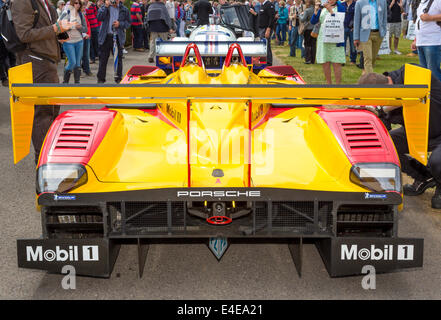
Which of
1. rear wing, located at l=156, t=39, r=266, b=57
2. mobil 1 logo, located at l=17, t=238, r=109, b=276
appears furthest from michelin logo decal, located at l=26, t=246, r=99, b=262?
rear wing, located at l=156, t=39, r=266, b=57

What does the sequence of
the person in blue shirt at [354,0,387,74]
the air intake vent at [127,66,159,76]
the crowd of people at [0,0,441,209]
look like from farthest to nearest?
the person in blue shirt at [354,0,387,74]
the air intake vent at [127,66,159,76]
the crowd of people at [0,0,441,209]

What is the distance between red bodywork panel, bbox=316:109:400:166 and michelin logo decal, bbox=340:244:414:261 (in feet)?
1.77

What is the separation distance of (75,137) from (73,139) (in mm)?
27

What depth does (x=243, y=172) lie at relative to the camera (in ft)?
11.6

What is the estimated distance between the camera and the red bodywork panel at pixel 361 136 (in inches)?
132

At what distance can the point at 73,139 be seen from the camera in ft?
11.6

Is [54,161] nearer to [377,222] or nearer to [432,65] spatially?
[377,222]

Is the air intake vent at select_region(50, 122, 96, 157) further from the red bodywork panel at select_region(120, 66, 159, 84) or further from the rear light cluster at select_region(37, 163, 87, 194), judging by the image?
the red bodywork panel at select_region(120, 66, 159, 84)

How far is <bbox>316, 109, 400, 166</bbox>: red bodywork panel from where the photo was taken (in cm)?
336

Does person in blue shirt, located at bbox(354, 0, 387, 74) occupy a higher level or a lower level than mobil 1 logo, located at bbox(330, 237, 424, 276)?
higher

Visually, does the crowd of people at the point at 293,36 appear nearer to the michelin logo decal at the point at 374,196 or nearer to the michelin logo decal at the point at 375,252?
the michelin logo decal at the point at 374,196

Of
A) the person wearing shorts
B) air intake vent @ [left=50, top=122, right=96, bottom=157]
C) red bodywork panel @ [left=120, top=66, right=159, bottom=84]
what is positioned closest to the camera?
air intake vent @ [left=50, top=122, right=96, bottom=157]

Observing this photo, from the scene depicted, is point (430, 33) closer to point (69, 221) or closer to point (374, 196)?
point (374, 196)

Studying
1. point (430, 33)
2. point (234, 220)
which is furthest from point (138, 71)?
point (430, 33)
